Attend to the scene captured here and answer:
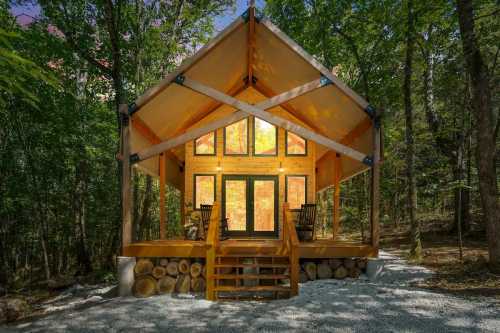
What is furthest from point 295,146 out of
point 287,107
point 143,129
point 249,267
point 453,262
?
point 453,262

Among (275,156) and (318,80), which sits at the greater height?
(318,80)

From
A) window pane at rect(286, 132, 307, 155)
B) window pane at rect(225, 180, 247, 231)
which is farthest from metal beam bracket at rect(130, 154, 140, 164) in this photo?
window pane at rect(286, 132, 307, 155)

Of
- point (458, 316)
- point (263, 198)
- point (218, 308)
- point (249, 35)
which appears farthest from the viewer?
point (263, 198)

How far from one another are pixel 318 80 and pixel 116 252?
30.3ft

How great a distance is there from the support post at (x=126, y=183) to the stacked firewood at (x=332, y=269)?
3420mm

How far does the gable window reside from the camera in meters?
9.77

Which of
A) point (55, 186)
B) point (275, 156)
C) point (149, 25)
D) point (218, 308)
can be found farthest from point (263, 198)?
point (55, 186)

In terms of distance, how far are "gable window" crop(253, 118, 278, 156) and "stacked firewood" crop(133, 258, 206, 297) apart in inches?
175

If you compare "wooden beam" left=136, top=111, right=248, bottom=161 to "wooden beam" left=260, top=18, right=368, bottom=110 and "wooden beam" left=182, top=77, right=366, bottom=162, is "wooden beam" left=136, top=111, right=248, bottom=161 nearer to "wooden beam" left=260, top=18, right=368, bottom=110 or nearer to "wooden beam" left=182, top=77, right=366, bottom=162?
"wooden beam" left=182, top=77, right=366, bottom=162


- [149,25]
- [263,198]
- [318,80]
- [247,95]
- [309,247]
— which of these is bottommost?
[309,247]

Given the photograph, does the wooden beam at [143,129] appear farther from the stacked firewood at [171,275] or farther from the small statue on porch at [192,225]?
the stacked firewood at [171,275]

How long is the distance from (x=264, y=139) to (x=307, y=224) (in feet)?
10.1

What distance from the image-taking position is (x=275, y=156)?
9.74 meters

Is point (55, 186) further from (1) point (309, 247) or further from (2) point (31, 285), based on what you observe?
(1) point (309, 247)
